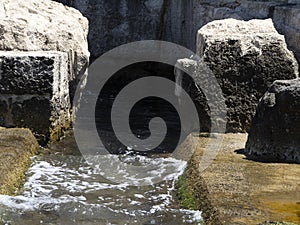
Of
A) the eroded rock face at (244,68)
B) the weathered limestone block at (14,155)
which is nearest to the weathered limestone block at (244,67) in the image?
the eroded rock face at (244,68)

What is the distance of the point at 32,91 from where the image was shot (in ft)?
22.0

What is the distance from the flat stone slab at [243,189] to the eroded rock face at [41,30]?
7.23 feet

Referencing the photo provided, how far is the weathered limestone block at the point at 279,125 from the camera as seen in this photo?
19.2 ft

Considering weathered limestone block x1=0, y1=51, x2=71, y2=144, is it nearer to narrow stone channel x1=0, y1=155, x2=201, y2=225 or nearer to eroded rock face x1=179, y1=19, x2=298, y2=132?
narrow stone channel x1=0, y1=155, x2=201, y2=225

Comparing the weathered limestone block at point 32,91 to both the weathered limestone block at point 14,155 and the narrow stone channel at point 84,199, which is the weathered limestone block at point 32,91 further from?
the narrow stone channel at point 84,199

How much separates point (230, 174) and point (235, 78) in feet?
6.75

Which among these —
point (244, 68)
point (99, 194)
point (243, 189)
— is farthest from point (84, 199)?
point (244, 68)

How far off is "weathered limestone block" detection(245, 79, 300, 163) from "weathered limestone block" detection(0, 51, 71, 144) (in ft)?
6.82

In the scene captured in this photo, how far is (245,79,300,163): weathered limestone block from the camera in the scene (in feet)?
19.2

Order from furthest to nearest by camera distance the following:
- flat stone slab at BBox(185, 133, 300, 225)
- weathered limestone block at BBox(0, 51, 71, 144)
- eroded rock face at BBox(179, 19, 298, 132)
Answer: eroded rock face at BBox(179, 19, 298, 132) < weathered limestone block at BBox(0, 51, 71, 144) < flat stone slab at BBox(185, 133, 300, 225)

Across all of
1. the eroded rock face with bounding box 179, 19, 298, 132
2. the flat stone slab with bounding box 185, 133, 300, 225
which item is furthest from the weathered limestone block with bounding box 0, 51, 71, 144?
the flat stone slab with bounding box 185, 133, 300, 225

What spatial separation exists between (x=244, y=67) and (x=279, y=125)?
1.46 m

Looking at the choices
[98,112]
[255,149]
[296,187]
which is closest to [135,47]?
[98,112]

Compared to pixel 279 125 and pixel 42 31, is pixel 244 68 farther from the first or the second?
pixel 42 31
